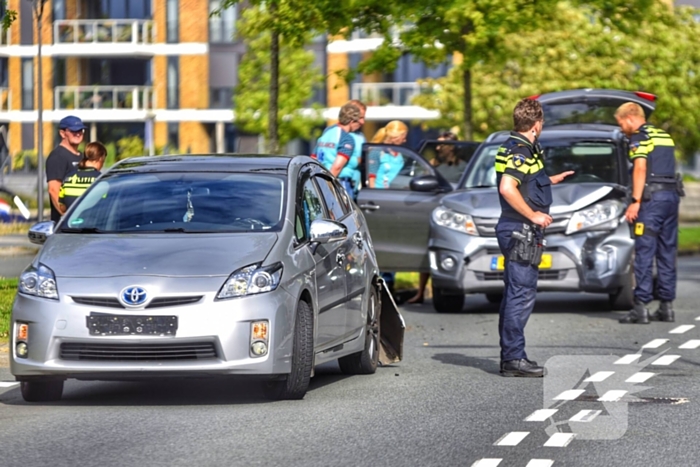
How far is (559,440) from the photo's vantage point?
26.5 ft

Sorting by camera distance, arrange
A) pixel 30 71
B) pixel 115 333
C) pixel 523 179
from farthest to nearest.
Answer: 1. pixel 30 71
2. pixel 523 179
3. pixel 115 333

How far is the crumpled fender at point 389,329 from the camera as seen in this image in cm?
1148

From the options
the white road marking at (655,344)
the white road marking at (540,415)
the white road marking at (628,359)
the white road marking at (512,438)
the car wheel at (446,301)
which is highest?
the white road marking at (512,438)

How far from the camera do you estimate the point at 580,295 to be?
18.8 metres

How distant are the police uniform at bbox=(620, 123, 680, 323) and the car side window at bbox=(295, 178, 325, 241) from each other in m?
4.84

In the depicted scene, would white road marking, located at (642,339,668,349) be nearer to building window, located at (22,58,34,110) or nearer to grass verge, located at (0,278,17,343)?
grass verge, located at (0,278,17,343)

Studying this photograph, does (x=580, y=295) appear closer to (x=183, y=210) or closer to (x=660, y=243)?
(x=660, y=243)

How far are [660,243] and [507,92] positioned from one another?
34.0m

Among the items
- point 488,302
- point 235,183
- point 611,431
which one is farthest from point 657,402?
point 488,302

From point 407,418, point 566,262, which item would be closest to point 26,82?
point 566,262

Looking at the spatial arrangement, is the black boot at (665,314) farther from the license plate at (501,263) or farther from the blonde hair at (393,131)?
the blonde hair at (393,131)

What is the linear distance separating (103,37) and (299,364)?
55.2 metres

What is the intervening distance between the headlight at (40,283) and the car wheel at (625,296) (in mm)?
7763

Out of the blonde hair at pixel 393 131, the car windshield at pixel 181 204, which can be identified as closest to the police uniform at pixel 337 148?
the blonde hair at pixel 393 131
